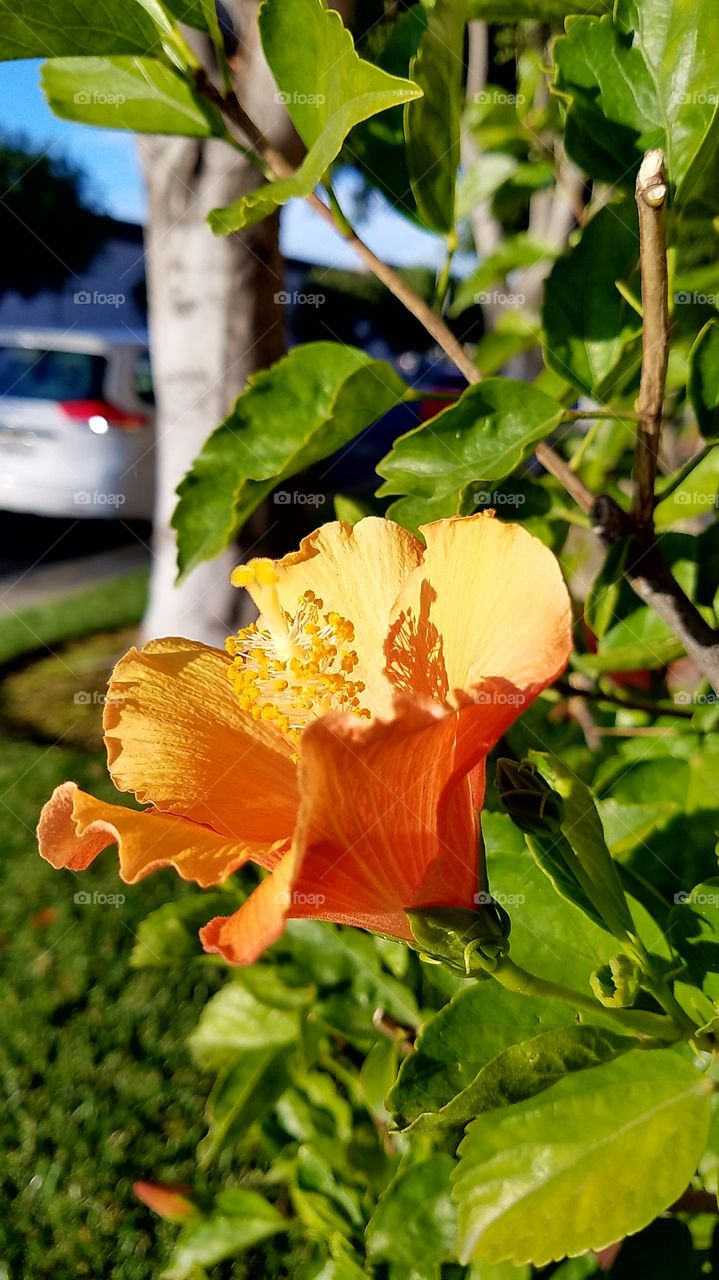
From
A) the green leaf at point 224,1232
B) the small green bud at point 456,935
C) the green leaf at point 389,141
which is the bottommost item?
the green leaf at point 224,1232

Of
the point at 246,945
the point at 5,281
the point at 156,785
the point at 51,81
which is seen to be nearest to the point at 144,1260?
the point at 156,785

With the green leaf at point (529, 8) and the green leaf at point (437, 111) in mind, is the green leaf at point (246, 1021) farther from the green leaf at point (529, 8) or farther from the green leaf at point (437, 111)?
the green leaf at point (529, 8)

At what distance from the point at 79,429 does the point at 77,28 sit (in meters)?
5.92

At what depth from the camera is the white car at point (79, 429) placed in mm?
6309

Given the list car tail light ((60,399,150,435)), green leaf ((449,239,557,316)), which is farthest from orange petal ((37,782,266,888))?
car tail light ((60,399,150,435))

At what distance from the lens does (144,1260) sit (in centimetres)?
160

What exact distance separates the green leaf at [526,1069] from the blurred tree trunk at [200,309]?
2.41 meters

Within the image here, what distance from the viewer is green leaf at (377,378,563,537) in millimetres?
858

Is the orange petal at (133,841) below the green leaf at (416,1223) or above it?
above

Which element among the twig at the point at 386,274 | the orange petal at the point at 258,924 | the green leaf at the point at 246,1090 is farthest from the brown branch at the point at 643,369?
the green leaf at the point at 246,1090

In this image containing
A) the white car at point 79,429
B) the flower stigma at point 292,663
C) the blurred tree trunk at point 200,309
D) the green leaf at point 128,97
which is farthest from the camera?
the white car at point 79,429

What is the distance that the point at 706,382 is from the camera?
870 mm

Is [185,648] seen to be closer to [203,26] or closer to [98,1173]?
[203,26]

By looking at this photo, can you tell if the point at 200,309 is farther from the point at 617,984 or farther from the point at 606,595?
the point at 617,984
